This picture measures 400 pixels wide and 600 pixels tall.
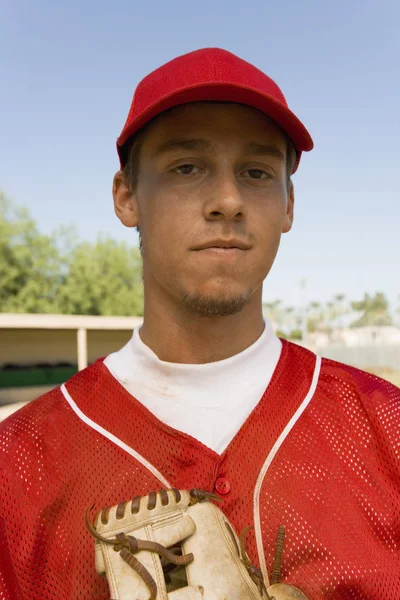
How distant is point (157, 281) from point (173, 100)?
65cm

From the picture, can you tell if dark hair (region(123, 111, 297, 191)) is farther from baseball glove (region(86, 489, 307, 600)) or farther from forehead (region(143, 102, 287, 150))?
baseball glove (region(86, 489, 307, 600))

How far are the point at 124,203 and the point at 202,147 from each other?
1.86 feet

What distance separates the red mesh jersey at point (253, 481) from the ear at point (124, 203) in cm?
73

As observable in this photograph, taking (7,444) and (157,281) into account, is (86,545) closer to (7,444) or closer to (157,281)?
(7,444)

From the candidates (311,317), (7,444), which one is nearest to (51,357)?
(7,444)

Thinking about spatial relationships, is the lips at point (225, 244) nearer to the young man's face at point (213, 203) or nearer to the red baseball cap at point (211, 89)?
the young man's face at point (213, 203)

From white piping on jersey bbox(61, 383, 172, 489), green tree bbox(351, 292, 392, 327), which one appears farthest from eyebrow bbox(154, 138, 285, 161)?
green tree bbox(351, 292, 392, 327)

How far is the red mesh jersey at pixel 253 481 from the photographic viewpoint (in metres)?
1.84

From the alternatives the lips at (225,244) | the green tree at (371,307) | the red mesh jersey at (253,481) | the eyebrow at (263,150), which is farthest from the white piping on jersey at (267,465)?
the green tree at (371,307)

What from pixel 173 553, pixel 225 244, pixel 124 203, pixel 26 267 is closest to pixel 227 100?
pixel 225 244

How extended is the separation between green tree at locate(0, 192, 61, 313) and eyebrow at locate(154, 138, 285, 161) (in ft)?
135

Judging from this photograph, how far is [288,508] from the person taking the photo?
6.20 feet

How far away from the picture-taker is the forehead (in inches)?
83.0

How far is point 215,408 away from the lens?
6.93 feet
